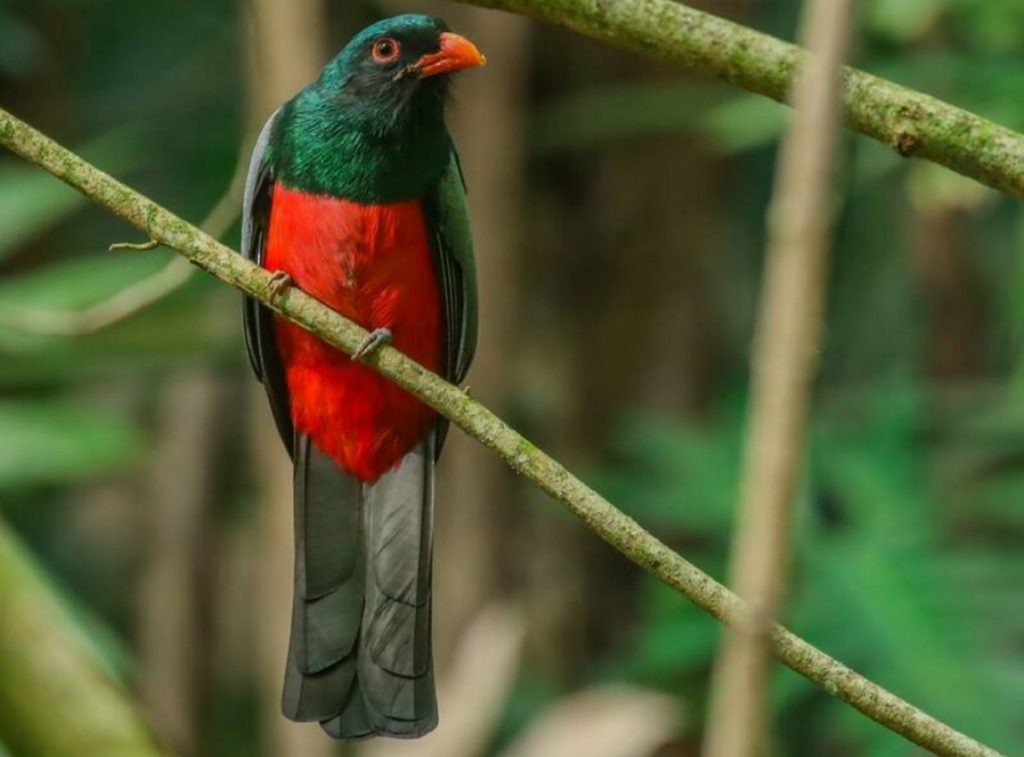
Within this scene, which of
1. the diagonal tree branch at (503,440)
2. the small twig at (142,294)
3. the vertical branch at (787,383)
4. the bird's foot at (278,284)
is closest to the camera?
the vertical branch at (787,383)

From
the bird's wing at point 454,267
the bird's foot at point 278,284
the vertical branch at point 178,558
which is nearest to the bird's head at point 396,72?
the bird's wing at point 454,267

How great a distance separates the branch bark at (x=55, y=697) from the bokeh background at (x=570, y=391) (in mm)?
1731

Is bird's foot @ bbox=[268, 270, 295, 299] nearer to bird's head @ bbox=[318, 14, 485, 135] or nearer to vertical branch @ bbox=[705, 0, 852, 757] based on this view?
bird's head @ bbox=[318, 14, 485, 135]

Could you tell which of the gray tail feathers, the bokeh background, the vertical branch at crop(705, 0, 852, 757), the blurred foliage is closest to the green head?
the gray tail feathers

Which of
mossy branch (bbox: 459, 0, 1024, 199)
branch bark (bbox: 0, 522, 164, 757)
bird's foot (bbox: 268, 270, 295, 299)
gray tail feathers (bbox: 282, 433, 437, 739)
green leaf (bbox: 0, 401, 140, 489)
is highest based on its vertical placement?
mossy branch (bbox: 459, 0, 1024, 199)

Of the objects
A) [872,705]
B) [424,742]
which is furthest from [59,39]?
[872,705]

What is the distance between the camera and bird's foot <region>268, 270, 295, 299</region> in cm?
233

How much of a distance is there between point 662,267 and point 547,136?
0.65 m

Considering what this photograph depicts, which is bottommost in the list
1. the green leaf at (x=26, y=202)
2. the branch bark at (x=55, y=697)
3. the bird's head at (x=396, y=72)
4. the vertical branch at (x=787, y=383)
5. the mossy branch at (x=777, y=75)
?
the green leaf at (x=26, y=202)

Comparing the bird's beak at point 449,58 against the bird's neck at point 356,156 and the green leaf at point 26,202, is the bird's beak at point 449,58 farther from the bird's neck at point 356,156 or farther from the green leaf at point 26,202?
the green leaf at point 26,202

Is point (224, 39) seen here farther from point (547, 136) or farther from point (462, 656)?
point (462, 656)

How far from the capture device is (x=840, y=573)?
478 centimetres

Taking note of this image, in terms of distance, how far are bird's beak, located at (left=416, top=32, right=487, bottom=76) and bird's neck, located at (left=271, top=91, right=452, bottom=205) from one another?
0.28ft

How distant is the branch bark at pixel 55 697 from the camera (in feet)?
6.63
